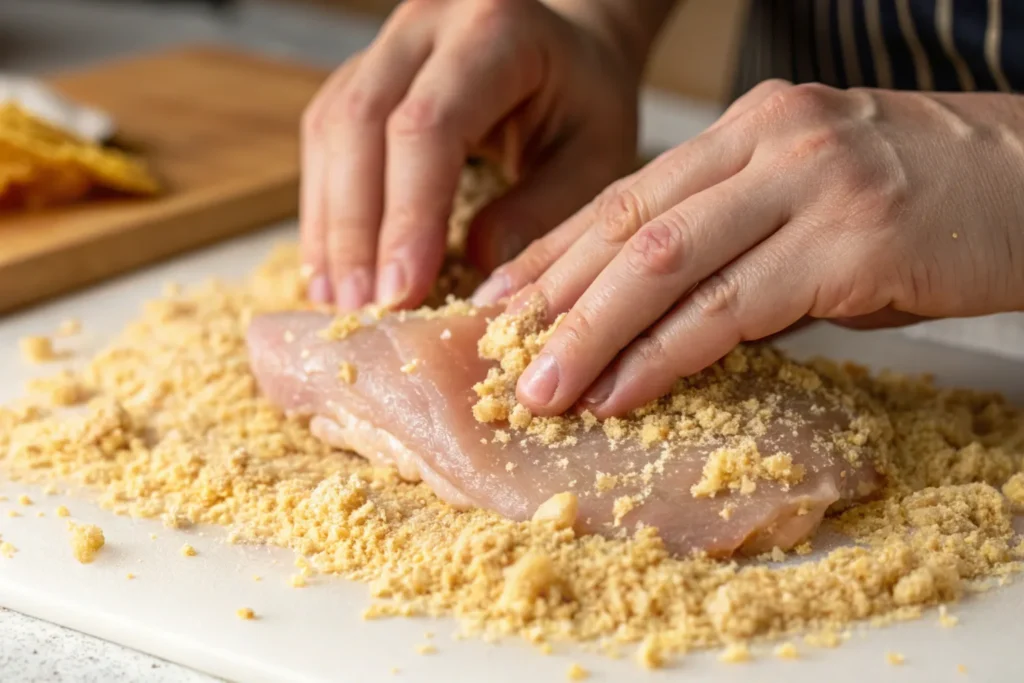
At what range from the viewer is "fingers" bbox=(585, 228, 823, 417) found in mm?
1170

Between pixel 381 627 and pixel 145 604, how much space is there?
0.23 m

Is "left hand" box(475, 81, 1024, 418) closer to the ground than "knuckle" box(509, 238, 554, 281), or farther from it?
farther from it

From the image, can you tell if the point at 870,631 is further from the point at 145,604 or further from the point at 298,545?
the point at 145,604

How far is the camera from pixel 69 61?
12.0 ft

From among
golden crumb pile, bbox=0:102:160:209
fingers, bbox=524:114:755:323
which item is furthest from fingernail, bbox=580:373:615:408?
golden crumb pile, bbox=0:102:160:209

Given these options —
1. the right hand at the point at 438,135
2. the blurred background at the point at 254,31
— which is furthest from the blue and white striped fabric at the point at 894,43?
the blurred background at the point at 254,31

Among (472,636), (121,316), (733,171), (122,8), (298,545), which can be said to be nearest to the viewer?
(472,636)

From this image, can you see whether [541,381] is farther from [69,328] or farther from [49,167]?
[49,167]

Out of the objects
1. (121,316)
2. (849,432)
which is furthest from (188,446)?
(849,432)

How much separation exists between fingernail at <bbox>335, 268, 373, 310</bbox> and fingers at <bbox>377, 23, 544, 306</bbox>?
4 cm

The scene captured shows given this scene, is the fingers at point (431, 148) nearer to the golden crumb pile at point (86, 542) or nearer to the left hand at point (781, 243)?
the left hand at point (781, 243)

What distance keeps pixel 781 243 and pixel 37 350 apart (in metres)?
1.03

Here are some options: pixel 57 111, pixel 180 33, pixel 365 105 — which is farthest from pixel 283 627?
pixel 180 33

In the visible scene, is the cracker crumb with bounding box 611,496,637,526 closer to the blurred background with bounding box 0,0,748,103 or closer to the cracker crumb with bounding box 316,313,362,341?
the cracker crumb with bounding box 316,313,362,341
